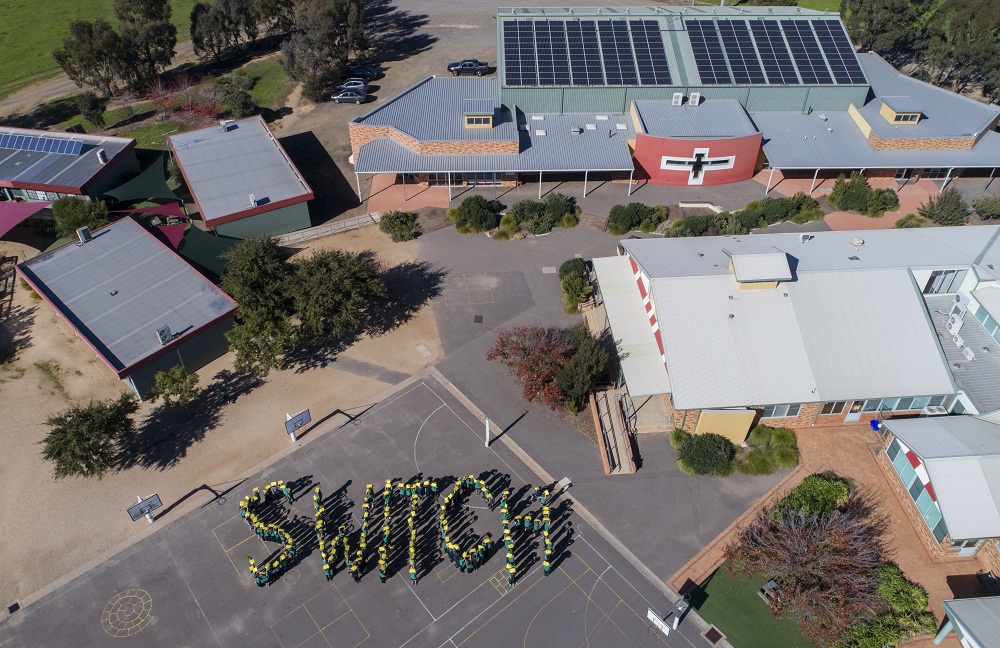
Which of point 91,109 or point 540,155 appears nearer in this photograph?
point 540,155

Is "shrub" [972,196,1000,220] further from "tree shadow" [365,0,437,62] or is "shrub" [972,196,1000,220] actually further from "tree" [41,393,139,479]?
"tree" [41,393,139,479]

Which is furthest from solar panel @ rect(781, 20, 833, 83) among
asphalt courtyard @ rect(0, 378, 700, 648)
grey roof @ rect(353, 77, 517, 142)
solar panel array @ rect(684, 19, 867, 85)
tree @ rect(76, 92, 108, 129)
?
tree @ rect(76, 92, 108, 129)

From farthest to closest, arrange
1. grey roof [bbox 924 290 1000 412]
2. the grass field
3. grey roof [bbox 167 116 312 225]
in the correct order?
the grass field → grey roof [bbox 167 116 312 225] → grey roof [bbox 924 290 1000 412]

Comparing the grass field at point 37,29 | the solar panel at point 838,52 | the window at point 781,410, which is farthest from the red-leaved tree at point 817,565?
the grass field at point 37,29

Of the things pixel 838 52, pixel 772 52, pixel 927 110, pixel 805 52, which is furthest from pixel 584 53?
pixel 927 110

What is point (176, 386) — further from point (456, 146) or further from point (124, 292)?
point (456, 146)

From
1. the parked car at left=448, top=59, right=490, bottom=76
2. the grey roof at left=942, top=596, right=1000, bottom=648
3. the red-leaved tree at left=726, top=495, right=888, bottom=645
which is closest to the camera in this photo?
the grey roof at left=942, top=596, right=1000, bottom=648

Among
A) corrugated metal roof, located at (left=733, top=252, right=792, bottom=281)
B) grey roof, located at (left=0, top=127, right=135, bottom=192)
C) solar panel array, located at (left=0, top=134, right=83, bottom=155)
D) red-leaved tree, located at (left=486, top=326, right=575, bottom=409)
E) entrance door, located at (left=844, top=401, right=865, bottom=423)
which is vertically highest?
corrugated metal roof, located at (left=733, top=252, right=792, bottom=281)
